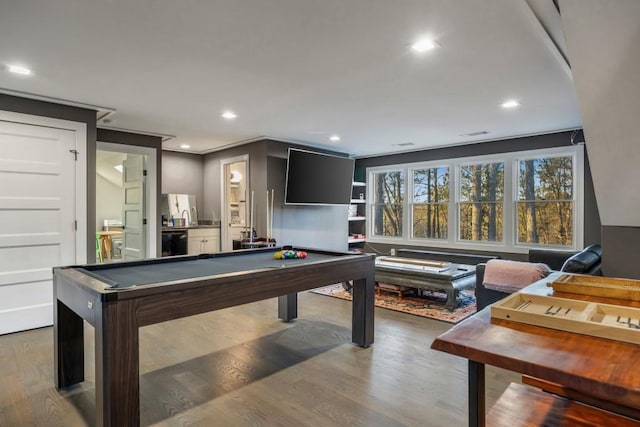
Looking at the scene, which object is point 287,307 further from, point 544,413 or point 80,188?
point 544,413

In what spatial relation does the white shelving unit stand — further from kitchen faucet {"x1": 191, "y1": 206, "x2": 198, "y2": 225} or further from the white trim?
the white trim

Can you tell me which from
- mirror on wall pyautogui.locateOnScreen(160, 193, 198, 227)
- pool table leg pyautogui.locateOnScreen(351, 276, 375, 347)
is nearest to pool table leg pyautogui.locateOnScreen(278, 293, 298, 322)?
pool table leg pyautogui.locateOnScreen(351, 276, 375, 347)

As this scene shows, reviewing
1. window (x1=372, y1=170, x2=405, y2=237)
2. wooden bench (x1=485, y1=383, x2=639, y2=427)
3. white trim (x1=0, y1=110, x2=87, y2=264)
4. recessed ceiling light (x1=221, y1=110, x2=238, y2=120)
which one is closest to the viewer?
wooden bench (x1=485, y1=383, x2=639, y2=427)

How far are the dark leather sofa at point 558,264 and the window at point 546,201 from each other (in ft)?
2.52

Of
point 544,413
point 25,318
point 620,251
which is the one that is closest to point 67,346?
point 25,318

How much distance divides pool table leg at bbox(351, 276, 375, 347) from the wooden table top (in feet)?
6.76

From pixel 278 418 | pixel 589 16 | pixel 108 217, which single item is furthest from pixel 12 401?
pixel 108 217

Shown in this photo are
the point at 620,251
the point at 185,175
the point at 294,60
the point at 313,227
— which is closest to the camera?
the point at 620,251

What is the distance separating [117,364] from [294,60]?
236cm

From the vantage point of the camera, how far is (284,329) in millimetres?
3691

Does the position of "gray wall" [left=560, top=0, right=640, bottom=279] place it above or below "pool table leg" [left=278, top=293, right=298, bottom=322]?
above

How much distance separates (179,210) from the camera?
6.86m

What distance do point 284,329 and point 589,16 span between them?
3297mm

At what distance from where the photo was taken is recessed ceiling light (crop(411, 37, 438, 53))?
2.52 m
